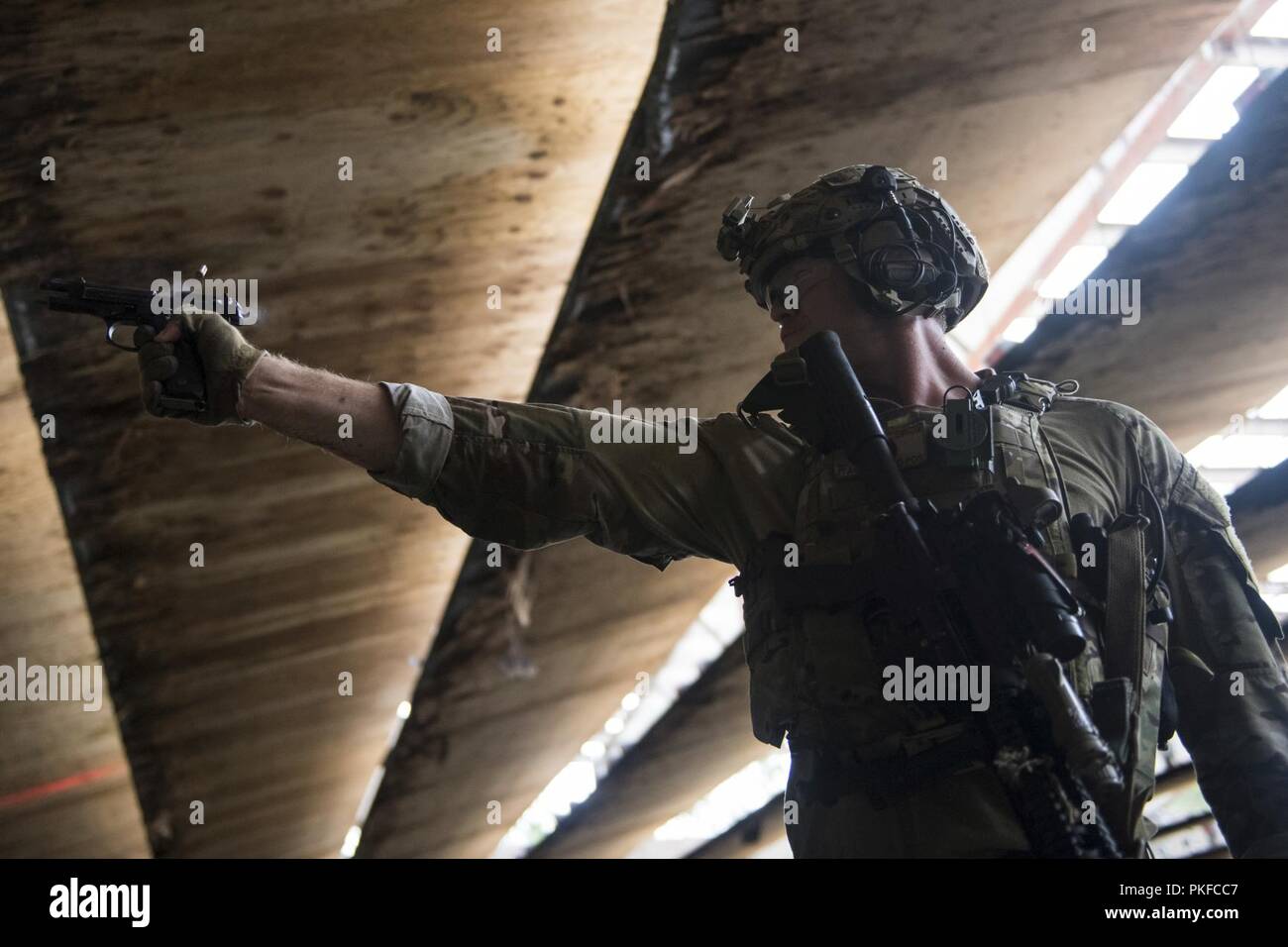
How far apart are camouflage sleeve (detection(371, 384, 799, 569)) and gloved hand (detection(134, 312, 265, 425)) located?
0.97 ft

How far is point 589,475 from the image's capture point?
275 cm

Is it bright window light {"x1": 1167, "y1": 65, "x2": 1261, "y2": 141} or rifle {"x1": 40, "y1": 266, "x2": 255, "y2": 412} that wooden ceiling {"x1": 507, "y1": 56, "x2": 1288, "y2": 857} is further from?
rifle {"x1": 40, "y1": 266, "x2": 255, "y2": 412}

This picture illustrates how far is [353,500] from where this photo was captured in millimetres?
6141

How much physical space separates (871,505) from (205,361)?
1.33 metres

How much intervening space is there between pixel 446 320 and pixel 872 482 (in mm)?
3033

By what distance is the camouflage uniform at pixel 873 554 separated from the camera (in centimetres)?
251

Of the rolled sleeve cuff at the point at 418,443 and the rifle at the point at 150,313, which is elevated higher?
the rifle at the point at 150,313

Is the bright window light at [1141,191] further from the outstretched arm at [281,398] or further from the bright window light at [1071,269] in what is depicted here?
the outstretched arm at [281,398]

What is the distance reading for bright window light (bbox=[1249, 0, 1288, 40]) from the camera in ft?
13.9

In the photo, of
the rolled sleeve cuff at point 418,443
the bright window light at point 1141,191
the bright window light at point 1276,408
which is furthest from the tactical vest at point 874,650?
the bright window light at point 1276,408

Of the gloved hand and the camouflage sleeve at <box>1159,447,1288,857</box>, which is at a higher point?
the gloved hand

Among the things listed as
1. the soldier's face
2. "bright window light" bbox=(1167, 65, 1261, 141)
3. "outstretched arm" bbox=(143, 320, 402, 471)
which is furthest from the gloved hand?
"bright window light" bbox=(1167, 65, 1261, 141)

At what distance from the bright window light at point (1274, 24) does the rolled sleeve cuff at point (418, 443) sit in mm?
3127
